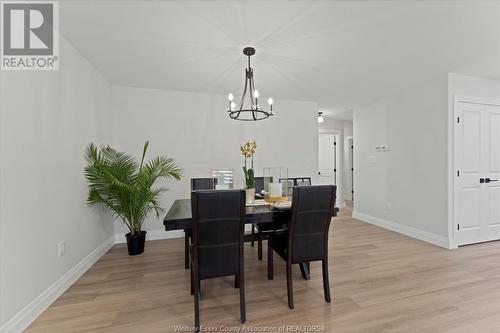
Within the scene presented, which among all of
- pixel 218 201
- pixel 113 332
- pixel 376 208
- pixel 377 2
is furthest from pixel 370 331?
pixel 376 208

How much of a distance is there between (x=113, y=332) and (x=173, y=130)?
2.81m

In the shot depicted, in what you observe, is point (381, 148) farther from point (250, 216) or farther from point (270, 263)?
point (250, 216)

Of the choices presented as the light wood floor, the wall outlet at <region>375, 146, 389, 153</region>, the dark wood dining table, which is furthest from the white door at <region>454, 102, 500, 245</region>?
the dark wood dining table

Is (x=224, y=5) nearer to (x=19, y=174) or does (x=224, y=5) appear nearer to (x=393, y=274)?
(x=19, y=174)

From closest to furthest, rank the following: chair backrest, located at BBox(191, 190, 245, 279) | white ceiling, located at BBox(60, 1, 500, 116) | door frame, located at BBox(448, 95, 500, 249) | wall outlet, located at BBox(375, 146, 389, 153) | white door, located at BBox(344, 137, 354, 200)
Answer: chair backrest, located at BBox(191, 190, 245, 279) < white ceiling, located at BBox(60, 1, 500, 116) < door frame, located at BBox(448, 95, 500, 249) < wall outlet, located at BBox(375, 146, 389, 153) < white door, located at BBox(344, 137, 354, 200)

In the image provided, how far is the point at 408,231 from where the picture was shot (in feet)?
12.1

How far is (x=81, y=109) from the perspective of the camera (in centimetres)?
256

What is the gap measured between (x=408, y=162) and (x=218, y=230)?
11.9 ft

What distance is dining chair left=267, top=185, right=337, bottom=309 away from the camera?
1795 mm

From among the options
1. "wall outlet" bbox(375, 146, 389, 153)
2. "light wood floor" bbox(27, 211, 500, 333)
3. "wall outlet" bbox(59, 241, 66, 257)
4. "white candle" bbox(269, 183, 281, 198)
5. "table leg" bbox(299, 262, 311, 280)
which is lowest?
"light wood floor" bbox(27, 211, 500, 333)

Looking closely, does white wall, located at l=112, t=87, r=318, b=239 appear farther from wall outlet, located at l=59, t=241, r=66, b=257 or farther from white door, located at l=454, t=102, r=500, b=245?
white door, located at l=454, t=102, r=500, b=245

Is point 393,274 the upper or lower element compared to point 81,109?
lower

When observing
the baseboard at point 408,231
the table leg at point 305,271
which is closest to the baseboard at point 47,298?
the table leg at point 305,271

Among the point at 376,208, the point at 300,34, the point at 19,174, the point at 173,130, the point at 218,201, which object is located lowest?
the point at 376,208
